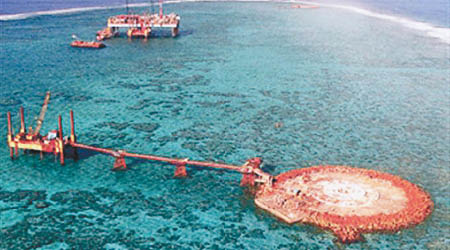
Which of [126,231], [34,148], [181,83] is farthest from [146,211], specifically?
[181,83]

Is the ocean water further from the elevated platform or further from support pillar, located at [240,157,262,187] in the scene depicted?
the elevated platform

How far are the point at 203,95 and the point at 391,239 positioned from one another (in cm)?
3694

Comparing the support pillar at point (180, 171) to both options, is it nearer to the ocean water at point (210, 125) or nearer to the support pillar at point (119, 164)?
the ocean water at point (210, 125)

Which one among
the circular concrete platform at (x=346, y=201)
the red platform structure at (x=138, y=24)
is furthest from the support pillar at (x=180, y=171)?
the red platform structure at (x=138, y=24)

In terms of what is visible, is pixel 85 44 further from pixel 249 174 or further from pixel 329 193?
pixel 329 193

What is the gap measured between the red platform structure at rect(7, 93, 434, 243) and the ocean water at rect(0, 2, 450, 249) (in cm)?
89

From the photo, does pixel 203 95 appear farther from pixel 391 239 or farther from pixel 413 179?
pixel 391 239

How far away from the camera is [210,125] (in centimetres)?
5297

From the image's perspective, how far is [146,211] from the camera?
35.9 meters

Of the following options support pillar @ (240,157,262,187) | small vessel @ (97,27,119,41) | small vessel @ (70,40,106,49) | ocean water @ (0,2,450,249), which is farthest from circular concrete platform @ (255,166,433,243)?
small vessel @ (97,27,119,41)

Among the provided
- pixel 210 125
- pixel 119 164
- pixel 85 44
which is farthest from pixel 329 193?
pixel 85 44

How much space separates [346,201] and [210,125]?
2138cm

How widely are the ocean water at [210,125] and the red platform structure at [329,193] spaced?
0.89 m

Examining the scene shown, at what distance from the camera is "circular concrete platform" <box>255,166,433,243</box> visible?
110 feet
